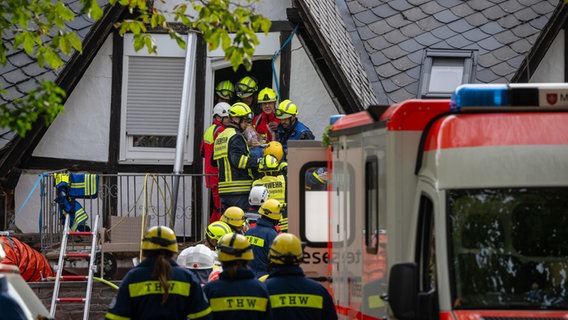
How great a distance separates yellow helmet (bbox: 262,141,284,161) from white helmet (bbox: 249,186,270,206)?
1257 millimetres

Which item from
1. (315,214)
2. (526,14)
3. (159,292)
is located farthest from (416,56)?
(159,292)

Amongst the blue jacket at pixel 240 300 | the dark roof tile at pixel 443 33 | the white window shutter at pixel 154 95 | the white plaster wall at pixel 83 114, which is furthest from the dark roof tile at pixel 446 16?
the blue jacket at pixel 240 300

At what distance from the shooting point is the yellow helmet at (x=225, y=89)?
1875 centimetres

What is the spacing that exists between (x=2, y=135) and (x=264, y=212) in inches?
220

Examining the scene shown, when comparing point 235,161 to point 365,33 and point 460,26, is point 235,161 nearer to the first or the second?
point 365,33

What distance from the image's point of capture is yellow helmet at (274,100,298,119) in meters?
17.6

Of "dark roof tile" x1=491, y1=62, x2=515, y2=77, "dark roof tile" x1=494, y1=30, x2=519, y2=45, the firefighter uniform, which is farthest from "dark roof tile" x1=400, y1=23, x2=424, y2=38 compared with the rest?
the firefighter uniform

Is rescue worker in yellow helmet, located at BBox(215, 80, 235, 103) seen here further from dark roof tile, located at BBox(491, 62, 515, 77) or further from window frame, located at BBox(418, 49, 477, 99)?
dark roof tile, located at BBox(491, 62, 515, 77)

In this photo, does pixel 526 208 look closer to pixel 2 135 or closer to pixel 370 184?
pixel 370 184

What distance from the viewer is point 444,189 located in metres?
8.01

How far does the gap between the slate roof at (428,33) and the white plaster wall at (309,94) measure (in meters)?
0.63

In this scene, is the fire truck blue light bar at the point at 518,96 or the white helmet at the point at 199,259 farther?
the white helmet at the point at 199,259

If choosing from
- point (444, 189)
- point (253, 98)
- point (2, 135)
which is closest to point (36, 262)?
point (2, 135)

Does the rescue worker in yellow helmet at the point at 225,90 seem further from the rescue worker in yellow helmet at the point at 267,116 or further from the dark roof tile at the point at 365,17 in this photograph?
the dark roof tile at the point at 365,17
